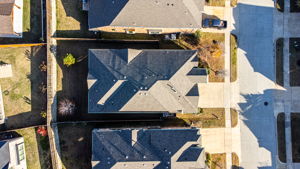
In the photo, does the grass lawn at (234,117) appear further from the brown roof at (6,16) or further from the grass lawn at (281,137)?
the brown roof at (6,16)

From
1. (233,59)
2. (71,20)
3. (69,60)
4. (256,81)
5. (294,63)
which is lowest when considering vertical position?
(256,81)

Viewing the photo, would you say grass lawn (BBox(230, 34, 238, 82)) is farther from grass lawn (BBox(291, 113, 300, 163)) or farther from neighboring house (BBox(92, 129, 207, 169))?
neighboring house (BBox(92, 129, 207, 169))

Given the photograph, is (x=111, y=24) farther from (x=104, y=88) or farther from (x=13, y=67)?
(x=13, y=67)

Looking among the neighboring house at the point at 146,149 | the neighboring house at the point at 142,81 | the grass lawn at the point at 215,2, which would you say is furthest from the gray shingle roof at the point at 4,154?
the grass lawn at the point at 215,2

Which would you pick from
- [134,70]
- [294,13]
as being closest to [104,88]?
[134,70]

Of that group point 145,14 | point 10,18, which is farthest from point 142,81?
point 10,18

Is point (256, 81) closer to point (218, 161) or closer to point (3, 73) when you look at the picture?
point (218, 161)
